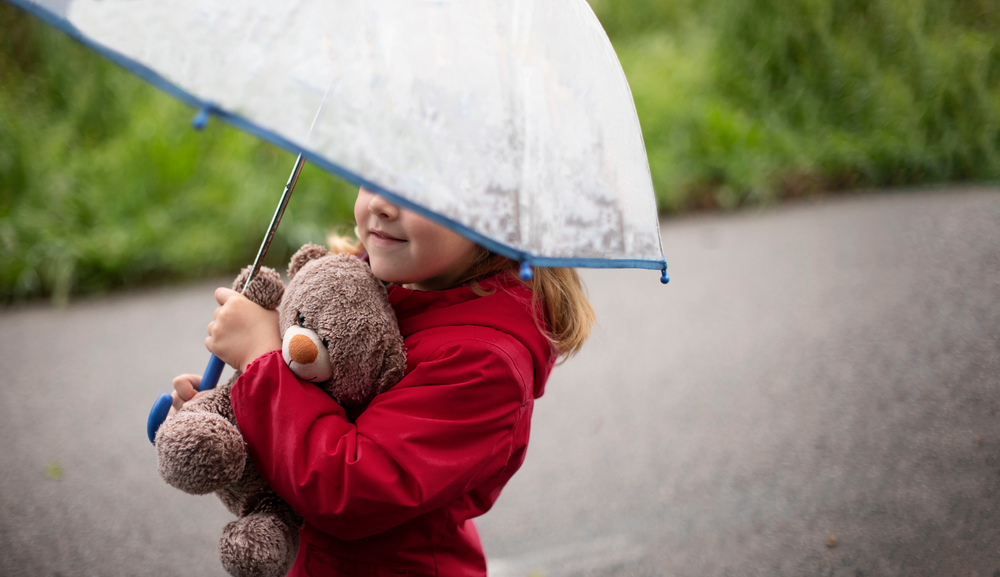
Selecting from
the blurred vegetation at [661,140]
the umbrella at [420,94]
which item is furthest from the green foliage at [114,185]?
the umbrella at [420,94]

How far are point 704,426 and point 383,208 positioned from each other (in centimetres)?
228

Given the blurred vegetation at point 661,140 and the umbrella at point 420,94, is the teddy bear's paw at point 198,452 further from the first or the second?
the blurred vegetation at point 661,140

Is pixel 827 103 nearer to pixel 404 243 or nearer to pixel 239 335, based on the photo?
pixel 404 243

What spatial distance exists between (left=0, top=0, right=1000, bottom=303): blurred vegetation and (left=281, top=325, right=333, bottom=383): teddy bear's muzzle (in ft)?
13.0

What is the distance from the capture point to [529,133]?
108 centimetres

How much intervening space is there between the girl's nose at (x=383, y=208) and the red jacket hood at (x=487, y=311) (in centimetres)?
19

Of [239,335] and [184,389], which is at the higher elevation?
[239,335]

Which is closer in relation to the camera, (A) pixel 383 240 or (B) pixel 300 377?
(B) pixel 300 377

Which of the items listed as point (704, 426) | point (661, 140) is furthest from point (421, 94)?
point (661, 140)

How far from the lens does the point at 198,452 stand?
45.7 inches

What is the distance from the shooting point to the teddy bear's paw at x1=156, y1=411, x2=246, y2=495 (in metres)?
1.16

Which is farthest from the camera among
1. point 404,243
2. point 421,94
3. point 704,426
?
point 704,426

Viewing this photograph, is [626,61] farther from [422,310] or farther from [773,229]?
[422,310]

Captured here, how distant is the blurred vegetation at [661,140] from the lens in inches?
195
